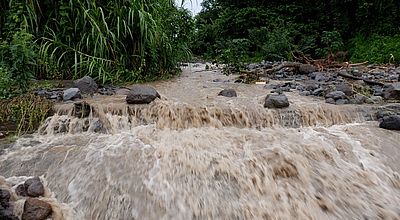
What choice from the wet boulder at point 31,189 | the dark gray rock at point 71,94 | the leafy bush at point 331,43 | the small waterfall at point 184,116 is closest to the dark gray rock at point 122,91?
the dark gray rock at point 71,94

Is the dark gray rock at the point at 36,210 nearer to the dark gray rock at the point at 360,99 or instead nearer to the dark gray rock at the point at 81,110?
the dark gray rock at the point at 81,110

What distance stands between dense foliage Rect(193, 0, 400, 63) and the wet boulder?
20.7ft

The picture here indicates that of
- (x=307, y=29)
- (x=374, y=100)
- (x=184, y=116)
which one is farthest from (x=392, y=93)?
(x=307, y=29)

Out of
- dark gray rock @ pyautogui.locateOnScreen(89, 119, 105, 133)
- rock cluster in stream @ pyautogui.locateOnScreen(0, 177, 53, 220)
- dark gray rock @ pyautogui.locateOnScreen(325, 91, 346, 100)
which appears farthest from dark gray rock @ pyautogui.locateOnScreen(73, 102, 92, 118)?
dark gray rock @ pyautogui.locateOnScreen(325, 91, 346, 100)

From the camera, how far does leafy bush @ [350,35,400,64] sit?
8.21 metres

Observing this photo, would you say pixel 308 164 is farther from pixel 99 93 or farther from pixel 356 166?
Answer: pixel 99 93

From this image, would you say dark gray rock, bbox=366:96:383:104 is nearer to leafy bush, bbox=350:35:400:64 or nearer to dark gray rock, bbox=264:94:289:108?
dark gray rock, bbox=264:94:289:108

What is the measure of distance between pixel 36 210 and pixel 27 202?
0.08 metres

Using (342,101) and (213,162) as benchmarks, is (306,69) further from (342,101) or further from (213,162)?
(213,162)

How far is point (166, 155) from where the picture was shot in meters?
2.73

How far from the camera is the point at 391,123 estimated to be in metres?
3.26

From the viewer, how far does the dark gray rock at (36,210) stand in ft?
6.66

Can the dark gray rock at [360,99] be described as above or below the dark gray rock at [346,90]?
below

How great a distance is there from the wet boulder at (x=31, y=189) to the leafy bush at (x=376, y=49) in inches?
312
